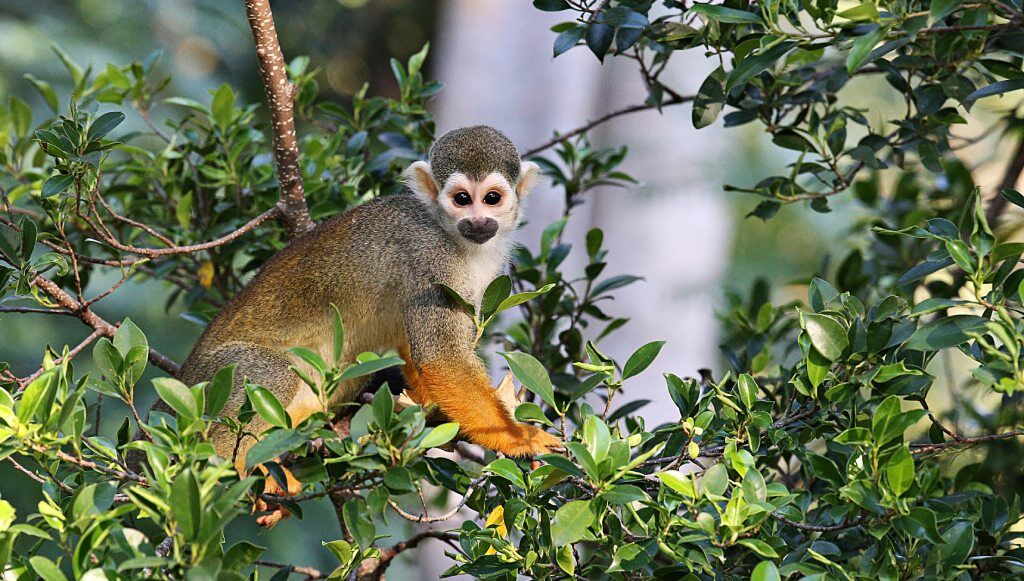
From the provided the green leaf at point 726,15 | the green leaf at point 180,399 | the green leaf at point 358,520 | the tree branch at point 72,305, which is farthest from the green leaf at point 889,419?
the tree branch at point 72,305

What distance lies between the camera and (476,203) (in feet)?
8.86

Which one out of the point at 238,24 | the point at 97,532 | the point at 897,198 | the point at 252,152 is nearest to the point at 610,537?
the point at 97,532

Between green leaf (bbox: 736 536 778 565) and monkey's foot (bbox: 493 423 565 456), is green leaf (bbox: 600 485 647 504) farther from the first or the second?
monkey's foot (bbox: 493 423 565 456)

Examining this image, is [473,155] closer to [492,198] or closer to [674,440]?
[492,198]

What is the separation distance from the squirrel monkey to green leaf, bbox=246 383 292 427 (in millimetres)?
1054

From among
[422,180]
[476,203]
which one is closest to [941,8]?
[476,203]

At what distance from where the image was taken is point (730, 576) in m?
1.64

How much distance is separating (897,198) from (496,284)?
7.75 feet

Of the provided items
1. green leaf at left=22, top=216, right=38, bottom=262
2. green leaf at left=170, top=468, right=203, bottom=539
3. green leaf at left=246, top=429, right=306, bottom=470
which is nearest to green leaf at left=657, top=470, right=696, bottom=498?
green leaf at left=246, top=429, right=306, bottom=470

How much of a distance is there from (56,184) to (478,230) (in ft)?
3.70

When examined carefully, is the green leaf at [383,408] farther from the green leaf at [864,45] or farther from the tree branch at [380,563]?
the green leaf at [864,45]

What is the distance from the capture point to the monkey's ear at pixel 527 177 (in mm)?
2861

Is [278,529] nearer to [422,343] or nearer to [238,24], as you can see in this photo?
[422,343]

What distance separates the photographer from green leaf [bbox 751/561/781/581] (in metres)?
1.35
